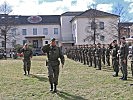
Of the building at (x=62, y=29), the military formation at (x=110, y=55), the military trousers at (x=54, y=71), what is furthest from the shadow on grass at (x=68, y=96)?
the building at (x=62, y=29)

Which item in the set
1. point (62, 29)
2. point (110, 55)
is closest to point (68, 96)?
point (110, 55)

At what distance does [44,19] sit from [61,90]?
72.5m

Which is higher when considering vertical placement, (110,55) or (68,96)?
(110,55)

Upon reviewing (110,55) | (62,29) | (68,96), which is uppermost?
(62,29)

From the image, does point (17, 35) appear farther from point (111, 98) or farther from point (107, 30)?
point (111, 98)

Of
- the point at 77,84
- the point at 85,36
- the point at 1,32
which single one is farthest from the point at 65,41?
the point at 77,84

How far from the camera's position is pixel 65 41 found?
78500mm

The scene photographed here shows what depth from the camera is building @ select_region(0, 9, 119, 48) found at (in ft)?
235

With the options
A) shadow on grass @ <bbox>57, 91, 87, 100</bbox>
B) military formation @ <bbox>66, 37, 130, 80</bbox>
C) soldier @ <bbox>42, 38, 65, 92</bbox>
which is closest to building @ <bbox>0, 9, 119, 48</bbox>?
military formation @ <bbox>66, 37, 130, 80</bbox>

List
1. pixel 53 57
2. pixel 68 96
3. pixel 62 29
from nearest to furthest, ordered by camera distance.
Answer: pixel 68 96
pixel 53 57
pixel 62 29

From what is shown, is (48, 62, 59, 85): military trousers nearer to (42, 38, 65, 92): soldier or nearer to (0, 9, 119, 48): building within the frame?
(42, 38, 65, 92): soldier

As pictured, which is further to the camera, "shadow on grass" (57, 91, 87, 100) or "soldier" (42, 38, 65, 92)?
"soldier" (42, 38, 65, 92)

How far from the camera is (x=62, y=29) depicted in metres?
81.0

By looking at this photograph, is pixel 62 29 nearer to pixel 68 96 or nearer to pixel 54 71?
pixel 54 71
